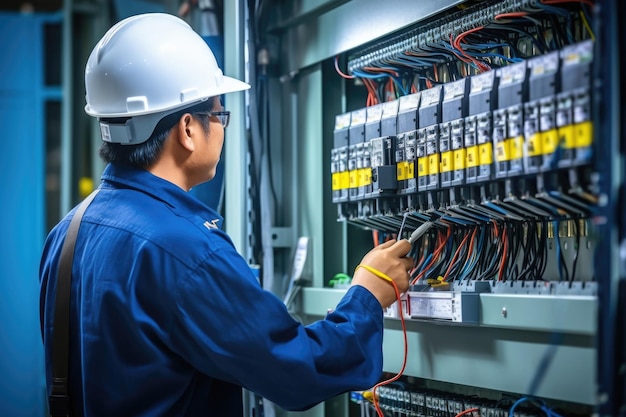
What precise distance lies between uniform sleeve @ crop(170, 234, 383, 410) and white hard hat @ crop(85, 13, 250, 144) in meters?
0.36

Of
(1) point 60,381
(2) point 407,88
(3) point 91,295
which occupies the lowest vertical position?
(1) point 60,381

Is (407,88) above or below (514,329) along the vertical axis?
above

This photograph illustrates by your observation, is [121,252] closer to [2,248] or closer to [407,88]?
[407,88]

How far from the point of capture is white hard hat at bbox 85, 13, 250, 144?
1.65 metres

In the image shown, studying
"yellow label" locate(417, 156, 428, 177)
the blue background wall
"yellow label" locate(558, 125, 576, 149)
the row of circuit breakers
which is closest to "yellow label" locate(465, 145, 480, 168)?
the row of circuit breakers

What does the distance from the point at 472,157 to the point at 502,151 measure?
0.30 ft

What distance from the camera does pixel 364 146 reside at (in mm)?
1958

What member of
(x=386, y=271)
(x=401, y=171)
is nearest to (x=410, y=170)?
(x=401, y=171)

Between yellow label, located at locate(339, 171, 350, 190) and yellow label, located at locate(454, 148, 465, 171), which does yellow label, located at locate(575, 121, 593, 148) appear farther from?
yellow label, located at locate(339, 171, 350, 190)

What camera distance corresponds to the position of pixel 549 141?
4.64 feet

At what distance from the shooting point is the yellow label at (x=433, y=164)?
5.62ft

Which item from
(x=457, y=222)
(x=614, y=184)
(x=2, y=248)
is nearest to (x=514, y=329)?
(x=457, y=222)

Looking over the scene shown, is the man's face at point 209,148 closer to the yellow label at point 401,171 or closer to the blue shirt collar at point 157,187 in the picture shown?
the blue shirt collar at point 157,187

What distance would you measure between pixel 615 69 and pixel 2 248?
3.83 m
